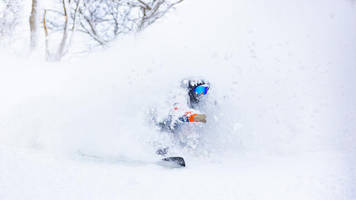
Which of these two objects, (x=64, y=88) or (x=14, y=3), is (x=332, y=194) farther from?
(x=14, y=3)

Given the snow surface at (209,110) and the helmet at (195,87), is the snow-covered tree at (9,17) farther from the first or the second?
the helmet at (195,87)

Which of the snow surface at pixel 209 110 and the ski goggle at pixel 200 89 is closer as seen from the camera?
the snow surface at pixel 209 110

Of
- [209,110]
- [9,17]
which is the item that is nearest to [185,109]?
[209,110]

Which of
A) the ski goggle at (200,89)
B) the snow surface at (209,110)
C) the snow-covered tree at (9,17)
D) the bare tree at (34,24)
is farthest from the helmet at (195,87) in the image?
the snow-covered tree at (9,17)

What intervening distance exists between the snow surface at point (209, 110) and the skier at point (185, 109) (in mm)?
241

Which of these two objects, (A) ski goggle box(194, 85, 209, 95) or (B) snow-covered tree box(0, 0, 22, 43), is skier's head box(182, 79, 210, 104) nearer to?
(A) ski goggle box(194, 85, 209, 95)

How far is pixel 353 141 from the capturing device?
475 cm

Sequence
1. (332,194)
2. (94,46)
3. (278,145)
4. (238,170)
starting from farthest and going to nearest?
(94,46) → (278,145) → (238,170) → (332,194)

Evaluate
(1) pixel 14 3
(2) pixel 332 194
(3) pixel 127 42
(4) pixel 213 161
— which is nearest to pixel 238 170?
(4) pixel 213 161

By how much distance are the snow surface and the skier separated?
0.24 m

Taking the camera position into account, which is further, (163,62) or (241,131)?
(163,62)

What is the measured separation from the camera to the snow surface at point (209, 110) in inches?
103

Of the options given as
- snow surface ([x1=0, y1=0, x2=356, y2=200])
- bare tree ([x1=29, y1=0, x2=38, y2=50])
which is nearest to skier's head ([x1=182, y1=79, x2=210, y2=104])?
snow surface ([x1=0, y1=0, x2=356, y2=200])

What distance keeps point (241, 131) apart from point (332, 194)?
2136 mm
